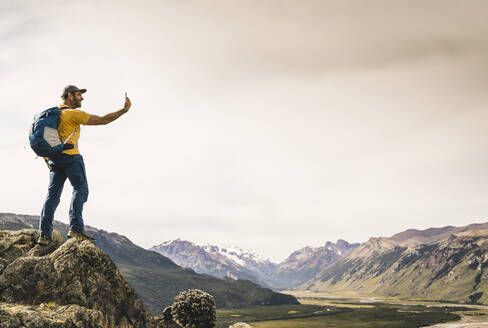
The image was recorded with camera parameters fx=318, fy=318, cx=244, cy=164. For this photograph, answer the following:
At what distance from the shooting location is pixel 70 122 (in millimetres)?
10070

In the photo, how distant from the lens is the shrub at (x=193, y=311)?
1376cm

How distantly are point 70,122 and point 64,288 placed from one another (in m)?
4.97

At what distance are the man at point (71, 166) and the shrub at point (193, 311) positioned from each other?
547 cm

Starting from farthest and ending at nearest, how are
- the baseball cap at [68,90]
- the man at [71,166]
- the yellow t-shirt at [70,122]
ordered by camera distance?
the baseball cap at [68,90]
the man at [71,166]
the yellow t-shirt at [70,122]

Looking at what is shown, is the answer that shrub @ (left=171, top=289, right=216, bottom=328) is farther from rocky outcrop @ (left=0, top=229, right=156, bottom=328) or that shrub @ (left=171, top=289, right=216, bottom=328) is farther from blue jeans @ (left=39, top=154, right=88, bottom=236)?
blue jeans @ (left=39, top=154, right=88, bottom=236)

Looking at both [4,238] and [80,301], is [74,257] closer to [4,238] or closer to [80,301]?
[80,301]

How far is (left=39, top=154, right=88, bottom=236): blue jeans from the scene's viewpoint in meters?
10.2

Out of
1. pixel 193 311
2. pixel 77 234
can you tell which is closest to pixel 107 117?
pixel 77 234

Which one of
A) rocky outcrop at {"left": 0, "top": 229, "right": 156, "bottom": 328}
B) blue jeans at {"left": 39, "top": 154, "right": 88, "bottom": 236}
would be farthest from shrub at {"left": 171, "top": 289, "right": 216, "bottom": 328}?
blue jeans at {"left": 39, "top": 154, "right": 88, "bottom": 236}

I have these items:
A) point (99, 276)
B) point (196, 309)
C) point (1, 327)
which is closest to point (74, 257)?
point (99, 276)

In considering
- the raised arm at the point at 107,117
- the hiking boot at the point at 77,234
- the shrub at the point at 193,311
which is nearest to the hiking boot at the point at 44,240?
the hiking boot at the point at 77,234

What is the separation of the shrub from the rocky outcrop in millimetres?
3083

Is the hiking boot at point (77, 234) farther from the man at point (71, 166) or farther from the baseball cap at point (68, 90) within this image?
the baseball cap at point (68, 90)

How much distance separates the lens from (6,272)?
28.9 ft
